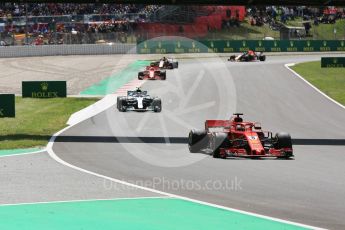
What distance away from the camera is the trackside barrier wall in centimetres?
6147

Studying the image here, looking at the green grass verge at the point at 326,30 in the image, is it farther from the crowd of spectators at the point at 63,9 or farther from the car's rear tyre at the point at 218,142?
the car's rear tyre at the point at 218,142

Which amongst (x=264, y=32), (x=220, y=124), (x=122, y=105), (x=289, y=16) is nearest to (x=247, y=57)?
(x=264, y=32)

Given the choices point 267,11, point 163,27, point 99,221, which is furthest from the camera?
point 267,11

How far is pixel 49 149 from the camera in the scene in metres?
18.5

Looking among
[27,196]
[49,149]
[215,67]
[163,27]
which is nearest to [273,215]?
[27,196]

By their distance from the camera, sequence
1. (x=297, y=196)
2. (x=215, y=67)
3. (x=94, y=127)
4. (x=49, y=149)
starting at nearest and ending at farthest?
(x=297, y=196) → (x=49, y=149) → (x=94, y=127) → (x=215, y=67)

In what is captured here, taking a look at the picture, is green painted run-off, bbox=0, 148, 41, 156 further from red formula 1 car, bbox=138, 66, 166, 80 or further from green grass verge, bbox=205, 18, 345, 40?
green grass verge, bbox=205, 18, 345, 40

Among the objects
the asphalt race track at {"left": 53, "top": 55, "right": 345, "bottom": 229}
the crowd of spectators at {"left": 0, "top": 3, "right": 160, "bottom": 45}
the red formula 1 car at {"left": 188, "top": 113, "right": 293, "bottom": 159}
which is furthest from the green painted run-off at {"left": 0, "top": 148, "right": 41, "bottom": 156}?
the crowd of spectators at {"left": 0, "top": 3, "right": 160, "bottom": 45}

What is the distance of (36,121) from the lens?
25.0m

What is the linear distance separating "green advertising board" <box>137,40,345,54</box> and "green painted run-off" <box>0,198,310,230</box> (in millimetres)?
53952

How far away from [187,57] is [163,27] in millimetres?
6607

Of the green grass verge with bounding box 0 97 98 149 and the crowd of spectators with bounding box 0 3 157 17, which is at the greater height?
the crowd of spectators with bounding box 0 3 157 17

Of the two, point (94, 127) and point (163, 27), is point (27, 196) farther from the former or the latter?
point (163, 27)

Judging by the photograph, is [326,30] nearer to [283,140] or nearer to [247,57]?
[247,57]
